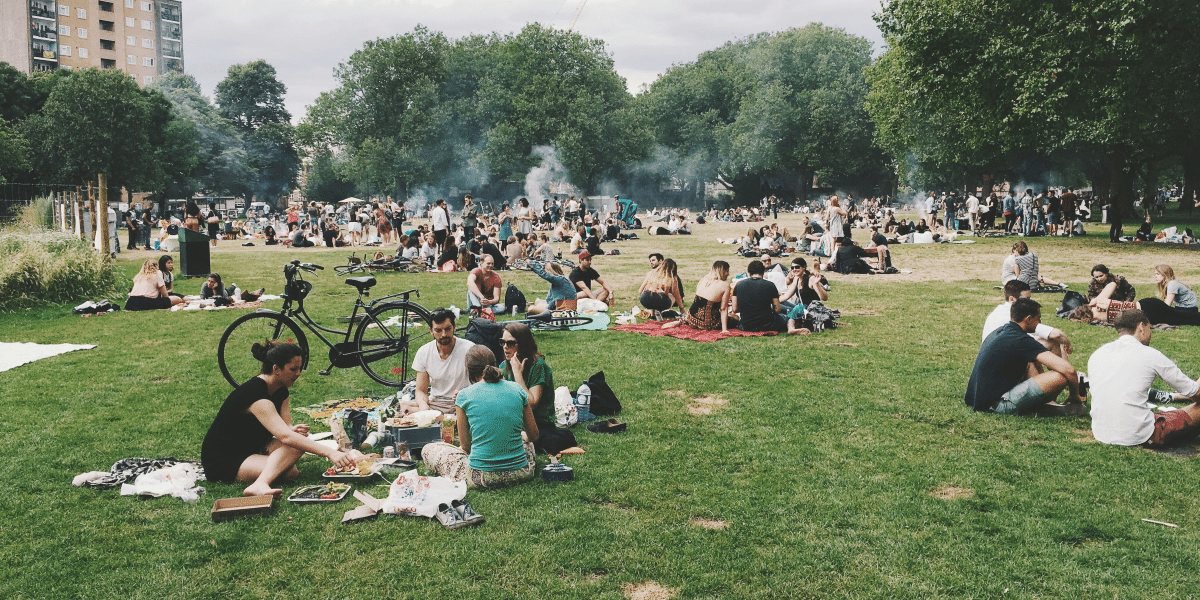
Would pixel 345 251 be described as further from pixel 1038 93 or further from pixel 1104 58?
pixel 1104 58

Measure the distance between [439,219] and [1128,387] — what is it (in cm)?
2021

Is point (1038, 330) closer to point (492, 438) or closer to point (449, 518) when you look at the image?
point (492, 438)

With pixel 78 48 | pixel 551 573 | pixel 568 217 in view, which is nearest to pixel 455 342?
pixel 551 573

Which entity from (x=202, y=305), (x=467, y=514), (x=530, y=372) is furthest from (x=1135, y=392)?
(x=202, y=305)

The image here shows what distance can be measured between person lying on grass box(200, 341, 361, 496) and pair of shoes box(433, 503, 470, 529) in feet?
3.77

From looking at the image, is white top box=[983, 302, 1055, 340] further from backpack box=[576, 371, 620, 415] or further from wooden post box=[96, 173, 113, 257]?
wooden post box=[96, 173, 113, 257]

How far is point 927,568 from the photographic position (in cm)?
504

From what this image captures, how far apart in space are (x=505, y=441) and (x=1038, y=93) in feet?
75.4

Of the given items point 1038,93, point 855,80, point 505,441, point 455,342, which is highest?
point 855,80

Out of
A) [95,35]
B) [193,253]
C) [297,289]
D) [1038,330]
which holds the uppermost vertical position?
[95,35]

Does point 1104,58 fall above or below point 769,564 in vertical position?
above

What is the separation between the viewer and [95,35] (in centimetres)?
8869

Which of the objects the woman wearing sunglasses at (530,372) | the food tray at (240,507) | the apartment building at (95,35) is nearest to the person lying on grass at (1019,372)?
the woman wearing sunglasses at (530,372)

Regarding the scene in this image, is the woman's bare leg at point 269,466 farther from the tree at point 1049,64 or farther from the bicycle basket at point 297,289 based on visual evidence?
the tree at point 1049,64
